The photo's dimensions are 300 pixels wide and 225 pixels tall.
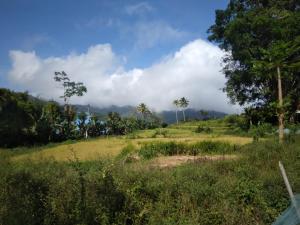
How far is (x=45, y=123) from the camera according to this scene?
5944 centimetres

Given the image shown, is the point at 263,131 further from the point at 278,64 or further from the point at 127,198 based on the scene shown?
the point at 127,198

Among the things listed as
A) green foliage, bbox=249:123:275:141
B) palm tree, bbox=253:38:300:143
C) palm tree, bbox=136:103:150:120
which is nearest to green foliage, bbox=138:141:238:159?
palm tree, bbox=253:38:300:143

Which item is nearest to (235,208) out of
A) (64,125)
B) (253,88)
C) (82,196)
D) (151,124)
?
(82,196)

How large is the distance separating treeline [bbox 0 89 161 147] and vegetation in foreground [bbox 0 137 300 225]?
94.0 feet

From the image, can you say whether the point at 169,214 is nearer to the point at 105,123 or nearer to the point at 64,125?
the point at 64,125

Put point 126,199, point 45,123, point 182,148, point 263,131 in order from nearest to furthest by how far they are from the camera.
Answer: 1. point 126,199
2. point 182,148
3. point 263,131
4. point 45,123

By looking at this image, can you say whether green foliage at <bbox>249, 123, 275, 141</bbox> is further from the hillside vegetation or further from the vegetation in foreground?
the vegetation in foreground

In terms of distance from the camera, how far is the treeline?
48.3 metres

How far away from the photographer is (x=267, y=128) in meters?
39.9

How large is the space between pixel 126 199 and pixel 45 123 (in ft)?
177

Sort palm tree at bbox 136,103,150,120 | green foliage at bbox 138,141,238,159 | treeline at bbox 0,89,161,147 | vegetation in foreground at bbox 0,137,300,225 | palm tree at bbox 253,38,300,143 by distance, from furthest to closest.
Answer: palm tree at bbox 136,103,150,120 → treeline at bbox 0,89,161,147 → green foliage at bbox 138,141,238,159 → palm tree at bbox 253,38,300,143 → vegetation in foreground at bbox 0,137,300,225

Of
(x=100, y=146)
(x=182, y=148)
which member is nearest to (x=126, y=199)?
(x=182, y=148)

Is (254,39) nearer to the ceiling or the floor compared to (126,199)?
nearer to the ceiling

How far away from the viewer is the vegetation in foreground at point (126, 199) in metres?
6.94
